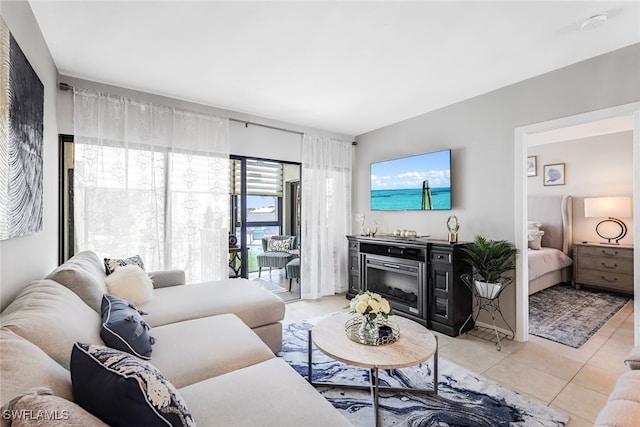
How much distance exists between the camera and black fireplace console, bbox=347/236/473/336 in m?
3.05

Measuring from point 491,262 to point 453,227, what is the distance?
58cm

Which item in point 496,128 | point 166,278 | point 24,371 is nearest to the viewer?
point 24,371

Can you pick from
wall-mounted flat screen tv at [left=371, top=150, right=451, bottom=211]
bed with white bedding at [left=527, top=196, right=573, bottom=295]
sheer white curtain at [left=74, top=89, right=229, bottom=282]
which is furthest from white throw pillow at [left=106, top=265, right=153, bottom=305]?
bed with white bedding at [left=527, top=196, right=573, bottom=295]

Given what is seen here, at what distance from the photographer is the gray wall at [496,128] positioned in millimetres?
2410

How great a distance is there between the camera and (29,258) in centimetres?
184

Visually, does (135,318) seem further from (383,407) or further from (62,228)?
(62,228)

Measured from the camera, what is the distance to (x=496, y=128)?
3.09 metres

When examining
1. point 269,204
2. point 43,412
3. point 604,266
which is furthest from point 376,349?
point 604,266

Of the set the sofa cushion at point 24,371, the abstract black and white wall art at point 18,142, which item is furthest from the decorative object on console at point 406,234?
the abstract black and white wall art at point 18,142

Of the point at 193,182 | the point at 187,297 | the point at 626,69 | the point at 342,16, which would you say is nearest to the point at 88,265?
the point at 187,297

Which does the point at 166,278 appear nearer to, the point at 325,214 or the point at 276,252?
the point at 325,214

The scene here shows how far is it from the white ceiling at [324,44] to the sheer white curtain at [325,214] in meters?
1.33

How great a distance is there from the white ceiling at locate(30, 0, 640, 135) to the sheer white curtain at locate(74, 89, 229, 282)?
1.10 ft

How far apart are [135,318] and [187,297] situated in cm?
94
